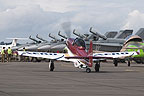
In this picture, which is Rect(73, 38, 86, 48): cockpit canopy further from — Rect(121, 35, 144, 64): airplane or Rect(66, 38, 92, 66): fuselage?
Rect(121, 35, 144, 64): airplane

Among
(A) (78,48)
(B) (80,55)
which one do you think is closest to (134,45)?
(A) (78,48)

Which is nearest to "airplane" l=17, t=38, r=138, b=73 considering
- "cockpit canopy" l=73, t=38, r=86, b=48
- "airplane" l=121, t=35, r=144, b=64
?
"cockpit canopy" l=73, t=38, r=86, b=48

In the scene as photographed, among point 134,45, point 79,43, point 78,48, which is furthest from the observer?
point 134,45

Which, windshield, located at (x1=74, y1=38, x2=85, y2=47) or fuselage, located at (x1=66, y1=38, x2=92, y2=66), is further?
windshield, located at (x1=74, y1=38, x2=85, y2=47)

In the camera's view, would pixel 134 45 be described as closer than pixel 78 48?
No

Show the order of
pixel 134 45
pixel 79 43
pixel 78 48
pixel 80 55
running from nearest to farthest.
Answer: pixel 80 55, pixel 78 48, pixel 79 43, pixel 134 45

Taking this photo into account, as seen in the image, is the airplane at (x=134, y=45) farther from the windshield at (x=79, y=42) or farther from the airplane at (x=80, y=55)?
the windshield at (x=79, y=42)

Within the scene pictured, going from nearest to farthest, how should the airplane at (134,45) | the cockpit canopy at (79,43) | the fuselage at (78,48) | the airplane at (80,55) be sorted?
the airplane at (80,55) → the fuselage at (78,48) → the cockpit canopy at (79,43) → the airplane at (134,45)

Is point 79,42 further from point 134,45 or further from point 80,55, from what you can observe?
point 134,45

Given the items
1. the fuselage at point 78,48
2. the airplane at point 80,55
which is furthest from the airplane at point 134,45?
the fuselage at point 78,48

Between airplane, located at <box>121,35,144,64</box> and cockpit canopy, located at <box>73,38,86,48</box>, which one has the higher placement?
airplane, located at <box>121,35,144,64</box>

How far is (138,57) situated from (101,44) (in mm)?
23102

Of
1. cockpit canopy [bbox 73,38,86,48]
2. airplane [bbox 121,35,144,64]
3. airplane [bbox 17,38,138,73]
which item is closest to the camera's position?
airplane [bbox 17,38,138,73]

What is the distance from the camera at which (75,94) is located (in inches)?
489
